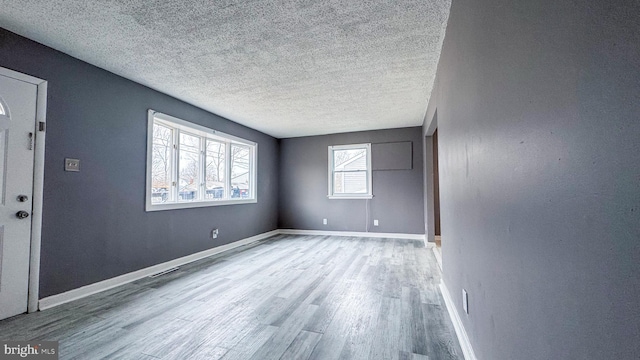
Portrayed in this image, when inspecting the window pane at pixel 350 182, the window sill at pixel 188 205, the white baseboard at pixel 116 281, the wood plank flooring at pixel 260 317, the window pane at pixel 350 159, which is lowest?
the wood plank flooring at pixel 260 317

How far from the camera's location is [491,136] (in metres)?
1.15

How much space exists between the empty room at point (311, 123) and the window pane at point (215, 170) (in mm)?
34

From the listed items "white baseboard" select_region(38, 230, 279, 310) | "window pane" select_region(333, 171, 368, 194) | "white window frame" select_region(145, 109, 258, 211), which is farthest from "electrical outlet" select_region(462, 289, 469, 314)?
"window pane" select_region(333, 171, 368, 194)

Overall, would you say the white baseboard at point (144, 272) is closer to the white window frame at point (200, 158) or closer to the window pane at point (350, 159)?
the white window frame at point (200, 158)

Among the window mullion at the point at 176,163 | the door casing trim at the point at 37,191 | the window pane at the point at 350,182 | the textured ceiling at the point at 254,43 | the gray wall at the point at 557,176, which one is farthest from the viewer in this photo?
the window pane at the point at 350,182

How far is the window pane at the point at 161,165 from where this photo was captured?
3557 mm

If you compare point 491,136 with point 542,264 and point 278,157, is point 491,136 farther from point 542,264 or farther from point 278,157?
point 278,157

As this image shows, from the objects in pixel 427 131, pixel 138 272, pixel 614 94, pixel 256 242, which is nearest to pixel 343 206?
pixel 256 242

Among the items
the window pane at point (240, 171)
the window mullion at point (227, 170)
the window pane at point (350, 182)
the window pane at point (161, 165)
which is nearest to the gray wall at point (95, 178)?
the window pane at point (161, 165)

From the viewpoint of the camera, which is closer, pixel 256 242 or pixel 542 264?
pixel 542 264

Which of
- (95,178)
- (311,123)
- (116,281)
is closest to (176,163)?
(95,178)

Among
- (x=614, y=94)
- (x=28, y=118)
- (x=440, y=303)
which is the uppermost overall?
(x=28, y=118)

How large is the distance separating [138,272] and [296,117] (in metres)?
3.32

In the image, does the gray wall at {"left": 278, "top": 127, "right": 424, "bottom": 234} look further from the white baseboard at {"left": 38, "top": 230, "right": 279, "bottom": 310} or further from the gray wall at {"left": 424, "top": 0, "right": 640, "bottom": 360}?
the gray wall at {"left": 424, "top": 0, "right": 640, "bottom": 360}
